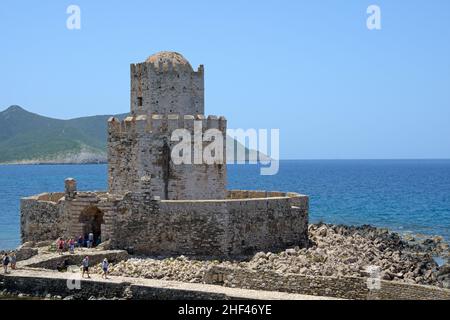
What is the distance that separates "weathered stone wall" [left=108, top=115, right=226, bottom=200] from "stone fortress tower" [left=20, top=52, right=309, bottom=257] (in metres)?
0.04

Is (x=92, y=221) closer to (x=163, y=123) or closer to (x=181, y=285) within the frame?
(x=163, y=123)

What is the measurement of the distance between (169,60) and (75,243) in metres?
7.36

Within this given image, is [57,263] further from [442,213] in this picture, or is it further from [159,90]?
[442,213]

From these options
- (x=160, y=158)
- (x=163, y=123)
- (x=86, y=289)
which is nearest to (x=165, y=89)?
(x=163, y=123)

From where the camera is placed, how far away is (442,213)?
5806 centimetres

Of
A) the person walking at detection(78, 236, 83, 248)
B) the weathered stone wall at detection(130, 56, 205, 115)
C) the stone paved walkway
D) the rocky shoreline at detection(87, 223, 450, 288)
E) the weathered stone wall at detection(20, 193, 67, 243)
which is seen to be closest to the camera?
the stone paved walkway

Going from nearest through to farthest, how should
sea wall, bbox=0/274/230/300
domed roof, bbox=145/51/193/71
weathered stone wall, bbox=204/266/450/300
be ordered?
weathered stone wall, bbox=204/266/450/300 < sea wall, bbox=0/274/230/300 < domed roof, bbox=145/51/193/71

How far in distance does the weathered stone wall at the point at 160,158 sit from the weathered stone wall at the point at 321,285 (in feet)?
18.0

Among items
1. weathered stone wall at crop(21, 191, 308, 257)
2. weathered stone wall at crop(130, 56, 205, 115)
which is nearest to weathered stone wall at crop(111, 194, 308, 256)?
weathered stone wall at crop(21, 191, 308, 257)

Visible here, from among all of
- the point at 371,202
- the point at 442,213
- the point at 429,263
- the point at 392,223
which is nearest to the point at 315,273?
the point at 429,263

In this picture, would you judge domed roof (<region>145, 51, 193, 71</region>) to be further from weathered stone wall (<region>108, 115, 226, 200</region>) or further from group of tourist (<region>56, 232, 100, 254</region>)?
group of tourist (<region>56, 232, 100, 254</region>)

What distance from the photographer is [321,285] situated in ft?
63.8

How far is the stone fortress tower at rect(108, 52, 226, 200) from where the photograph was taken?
25.5 m
